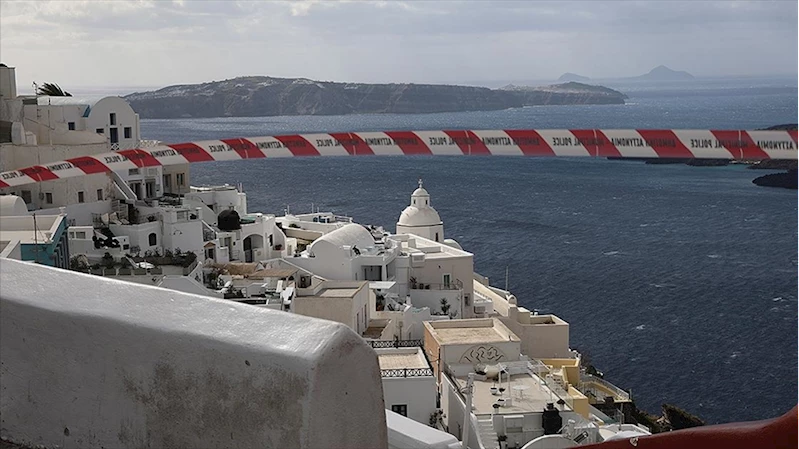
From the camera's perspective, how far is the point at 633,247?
187ft

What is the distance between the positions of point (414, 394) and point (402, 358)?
5.33 ft

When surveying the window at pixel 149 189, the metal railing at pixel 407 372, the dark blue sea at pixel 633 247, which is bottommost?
Answer: the dark blue sea at pixel 633 247

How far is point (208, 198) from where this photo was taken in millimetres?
31656

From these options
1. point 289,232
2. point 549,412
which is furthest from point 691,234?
point 549,412

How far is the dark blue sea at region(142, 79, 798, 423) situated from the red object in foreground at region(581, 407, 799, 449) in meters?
27.4

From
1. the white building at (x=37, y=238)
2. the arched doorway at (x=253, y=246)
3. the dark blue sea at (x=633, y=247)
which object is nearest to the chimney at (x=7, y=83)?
the arched doorway at (x=253, y=246)

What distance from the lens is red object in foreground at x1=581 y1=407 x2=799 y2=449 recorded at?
8.67 feet

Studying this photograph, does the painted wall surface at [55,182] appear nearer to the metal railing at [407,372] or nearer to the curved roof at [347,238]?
the curved roof at [347,238]

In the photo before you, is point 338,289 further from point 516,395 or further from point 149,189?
point 149,189

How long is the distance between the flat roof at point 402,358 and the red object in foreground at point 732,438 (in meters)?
14.9

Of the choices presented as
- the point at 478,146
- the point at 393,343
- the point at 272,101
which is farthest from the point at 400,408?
the point at 272,101

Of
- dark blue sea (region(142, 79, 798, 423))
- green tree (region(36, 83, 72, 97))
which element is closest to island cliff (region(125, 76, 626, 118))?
dark blue sea (region(142, 79, 798, 423))

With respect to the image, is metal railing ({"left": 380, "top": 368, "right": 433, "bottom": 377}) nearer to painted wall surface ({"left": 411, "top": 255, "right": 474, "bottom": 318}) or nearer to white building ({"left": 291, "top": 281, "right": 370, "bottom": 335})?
white building ({"left": 291, "top": 281, "right": 370, "bottom": 335})

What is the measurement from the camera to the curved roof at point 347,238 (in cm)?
2711
